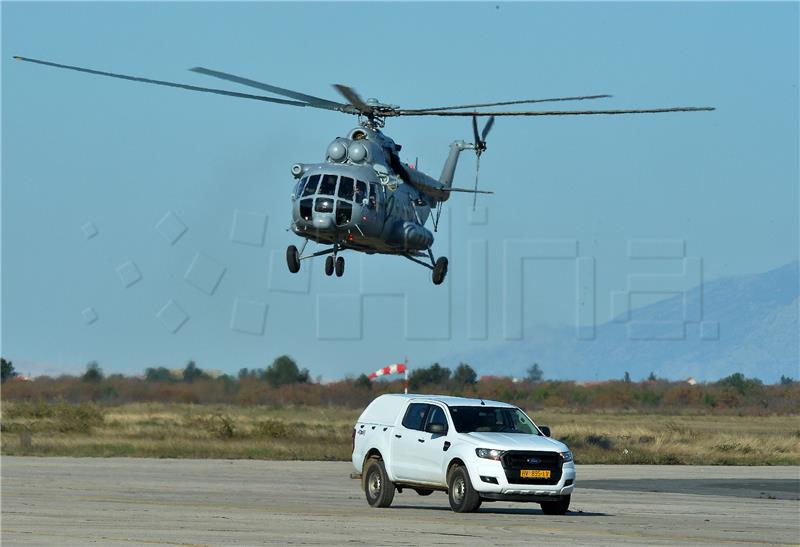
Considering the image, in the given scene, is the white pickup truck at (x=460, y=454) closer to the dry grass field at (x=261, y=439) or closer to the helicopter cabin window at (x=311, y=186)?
the helicopter cabin window at (x=311, y=186)

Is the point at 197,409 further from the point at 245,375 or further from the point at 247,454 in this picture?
the point at 247,454

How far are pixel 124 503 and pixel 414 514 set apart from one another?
5380 mm

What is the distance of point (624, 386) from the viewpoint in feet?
325

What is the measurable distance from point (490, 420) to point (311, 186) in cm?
997

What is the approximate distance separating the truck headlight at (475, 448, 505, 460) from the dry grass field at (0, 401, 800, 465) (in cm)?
2217

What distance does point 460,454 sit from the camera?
2450 cm

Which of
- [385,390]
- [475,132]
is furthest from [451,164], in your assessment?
[385,390]

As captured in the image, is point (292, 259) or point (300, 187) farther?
point (292, 259)

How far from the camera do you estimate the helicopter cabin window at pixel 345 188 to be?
111 ft

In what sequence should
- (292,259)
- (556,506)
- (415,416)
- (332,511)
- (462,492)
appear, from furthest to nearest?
(292,259) < (415,416) < (556,506) < (332,511) < (462,492)

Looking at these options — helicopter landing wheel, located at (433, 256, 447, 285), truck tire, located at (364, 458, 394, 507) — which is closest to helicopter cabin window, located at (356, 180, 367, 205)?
helicopter landing wheel, located at (433, 256, 447, 285)

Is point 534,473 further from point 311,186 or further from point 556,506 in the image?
point 311,186

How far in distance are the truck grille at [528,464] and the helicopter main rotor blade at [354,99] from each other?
1022 cm

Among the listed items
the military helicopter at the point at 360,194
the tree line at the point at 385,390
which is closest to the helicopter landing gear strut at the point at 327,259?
the military helicopter at the point at 360,194
